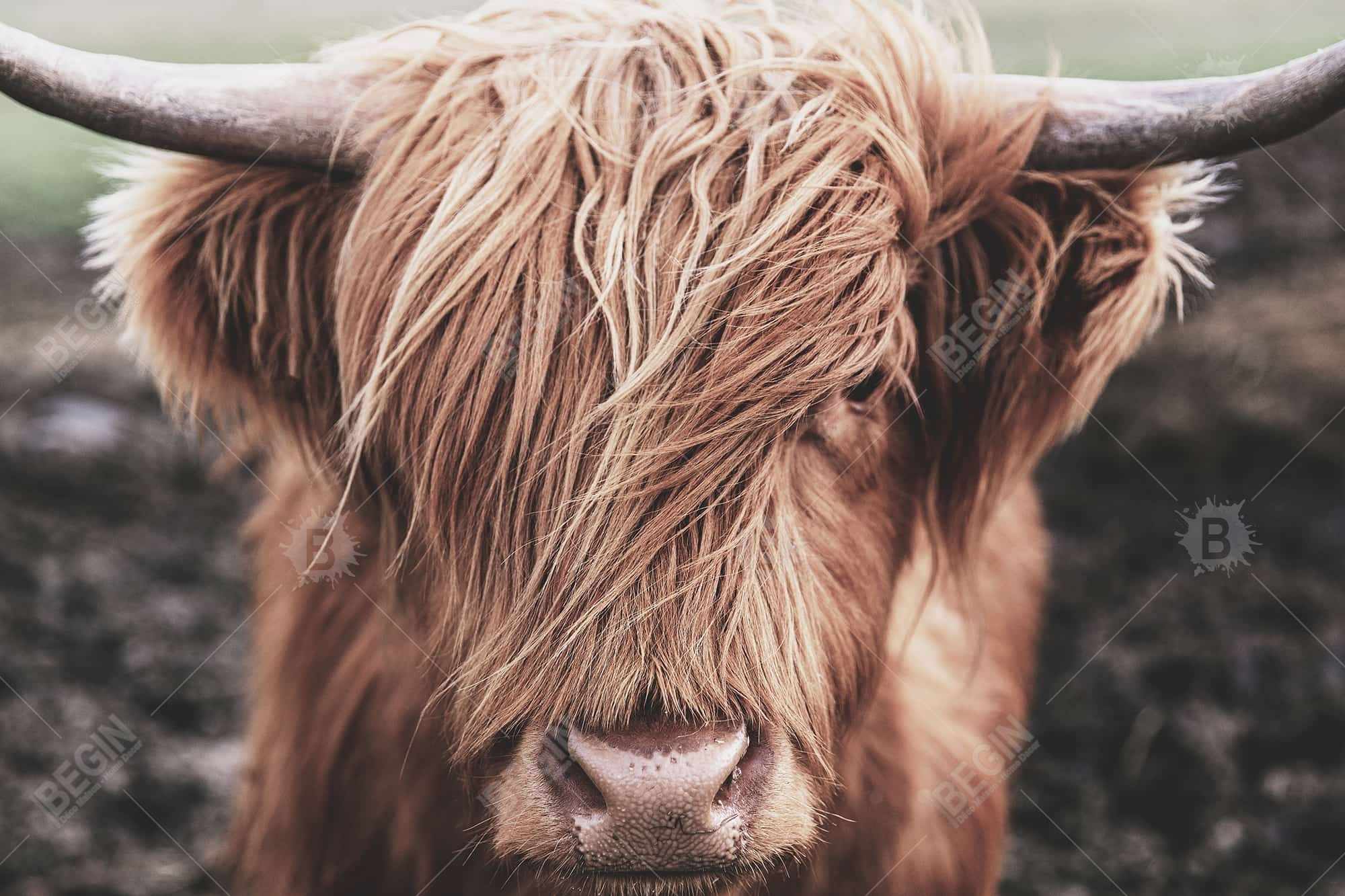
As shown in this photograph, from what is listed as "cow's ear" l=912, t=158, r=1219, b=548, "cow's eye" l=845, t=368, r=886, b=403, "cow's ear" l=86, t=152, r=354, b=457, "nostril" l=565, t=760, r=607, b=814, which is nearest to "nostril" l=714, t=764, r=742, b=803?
"nostril" l=565, t=760, r=607, b=814

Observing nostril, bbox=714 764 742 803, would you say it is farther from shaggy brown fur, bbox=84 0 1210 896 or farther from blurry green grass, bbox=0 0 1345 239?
blurry green grass, bbox=0 0 1345 239

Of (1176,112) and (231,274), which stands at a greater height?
(1176,112)

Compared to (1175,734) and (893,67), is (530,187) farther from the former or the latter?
Answer: (1175,734)

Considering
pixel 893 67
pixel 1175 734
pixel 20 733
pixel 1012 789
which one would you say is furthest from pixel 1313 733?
pixel 20 733

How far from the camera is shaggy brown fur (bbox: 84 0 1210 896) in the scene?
152 cm

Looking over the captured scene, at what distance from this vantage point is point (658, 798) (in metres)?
1.33

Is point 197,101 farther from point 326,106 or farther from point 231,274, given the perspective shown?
point 231,274

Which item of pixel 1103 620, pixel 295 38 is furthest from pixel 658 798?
pixel 295 38

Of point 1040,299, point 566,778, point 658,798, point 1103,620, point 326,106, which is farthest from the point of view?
point 1103,620

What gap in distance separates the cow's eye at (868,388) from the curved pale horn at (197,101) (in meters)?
0.82

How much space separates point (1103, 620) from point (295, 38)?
30.3 ft

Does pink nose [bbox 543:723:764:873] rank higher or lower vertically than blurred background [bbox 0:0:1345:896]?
higher

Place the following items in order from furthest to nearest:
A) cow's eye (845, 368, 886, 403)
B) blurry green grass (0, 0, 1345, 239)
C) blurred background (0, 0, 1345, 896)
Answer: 1. blurry green grass (0, 0, 1345, 239)
2. blurred background (0, 0, 1345, 896)
3. cow's eye (845, 368, 886, 403)

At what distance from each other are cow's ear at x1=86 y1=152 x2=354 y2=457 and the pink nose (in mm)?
859
